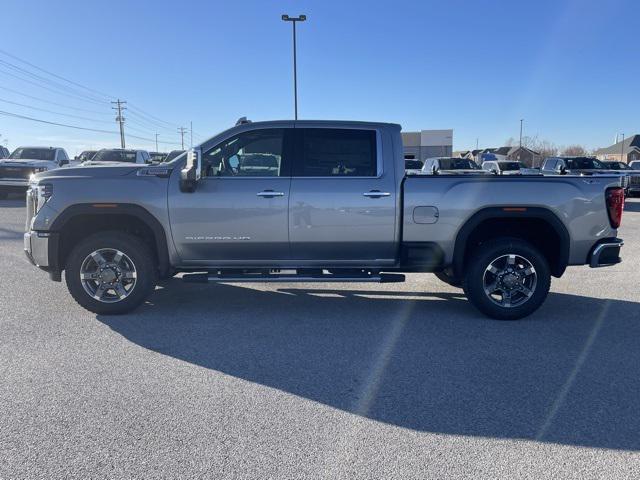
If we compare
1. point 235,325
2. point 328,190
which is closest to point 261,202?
point 328,190

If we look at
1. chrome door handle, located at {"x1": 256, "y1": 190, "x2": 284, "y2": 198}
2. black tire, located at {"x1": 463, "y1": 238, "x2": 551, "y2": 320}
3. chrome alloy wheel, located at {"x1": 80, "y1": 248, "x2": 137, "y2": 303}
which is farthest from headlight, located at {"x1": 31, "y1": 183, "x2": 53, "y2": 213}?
black tire, located at {"x1": 463, "y1": 238, "x2": 551, "y2": 320}

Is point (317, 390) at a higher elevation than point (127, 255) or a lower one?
lower

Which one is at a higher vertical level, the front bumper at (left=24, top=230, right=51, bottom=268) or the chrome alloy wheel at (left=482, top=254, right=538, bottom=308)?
the front bumper at (left=24, top=230, right=51, bottom=268)

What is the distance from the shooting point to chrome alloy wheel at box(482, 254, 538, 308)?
5.27 m

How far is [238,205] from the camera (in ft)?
16.8

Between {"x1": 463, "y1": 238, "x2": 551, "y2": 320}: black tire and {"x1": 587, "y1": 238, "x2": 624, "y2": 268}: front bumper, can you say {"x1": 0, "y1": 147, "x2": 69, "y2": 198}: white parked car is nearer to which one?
{"x1": 463, "y1": 238, "x2": 551, "y2": 320}: black tire

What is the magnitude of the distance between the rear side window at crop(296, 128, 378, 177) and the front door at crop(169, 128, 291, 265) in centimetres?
21

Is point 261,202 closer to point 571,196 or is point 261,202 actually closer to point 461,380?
point 461,380

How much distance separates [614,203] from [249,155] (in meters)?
3.86

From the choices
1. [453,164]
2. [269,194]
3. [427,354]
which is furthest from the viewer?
[453,164]

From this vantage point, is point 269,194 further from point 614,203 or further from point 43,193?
point 614,203

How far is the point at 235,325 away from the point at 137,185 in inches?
70.1

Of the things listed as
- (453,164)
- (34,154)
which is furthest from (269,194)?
(453,164)

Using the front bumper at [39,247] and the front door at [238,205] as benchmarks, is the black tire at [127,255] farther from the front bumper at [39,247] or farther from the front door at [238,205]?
the front door at [238,205]
